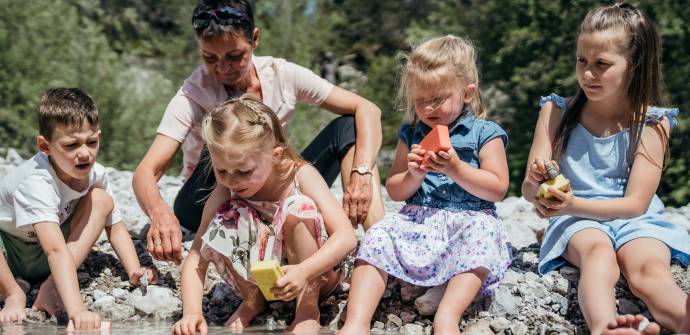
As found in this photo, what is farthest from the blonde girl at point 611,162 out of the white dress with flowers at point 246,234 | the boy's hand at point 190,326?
the boy's hand at point 190,326

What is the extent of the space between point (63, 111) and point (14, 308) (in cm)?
89

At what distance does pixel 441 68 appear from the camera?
3.72m

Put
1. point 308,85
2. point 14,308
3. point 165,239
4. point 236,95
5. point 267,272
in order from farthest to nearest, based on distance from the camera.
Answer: point 308,85 < point 236,95 < point 14,308 < point 165,239 < point 267,272

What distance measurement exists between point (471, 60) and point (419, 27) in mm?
9252

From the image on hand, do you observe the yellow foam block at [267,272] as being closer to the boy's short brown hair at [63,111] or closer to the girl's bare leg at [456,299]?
the girl's bare leg at [456,299]

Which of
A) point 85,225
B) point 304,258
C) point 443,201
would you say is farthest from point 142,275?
point 443,201

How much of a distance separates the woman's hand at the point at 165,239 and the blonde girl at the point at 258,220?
0.11 m

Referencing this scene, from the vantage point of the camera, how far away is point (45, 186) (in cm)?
390

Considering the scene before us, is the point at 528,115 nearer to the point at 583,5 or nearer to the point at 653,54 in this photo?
the point at 583,5

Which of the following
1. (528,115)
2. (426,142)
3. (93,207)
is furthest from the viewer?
(528,115)

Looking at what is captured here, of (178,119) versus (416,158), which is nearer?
(416,158)

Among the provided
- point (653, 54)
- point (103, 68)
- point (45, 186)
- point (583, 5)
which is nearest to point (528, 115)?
point (583, 5)

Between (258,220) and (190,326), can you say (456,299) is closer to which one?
(258,220)

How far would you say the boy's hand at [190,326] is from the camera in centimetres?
338
